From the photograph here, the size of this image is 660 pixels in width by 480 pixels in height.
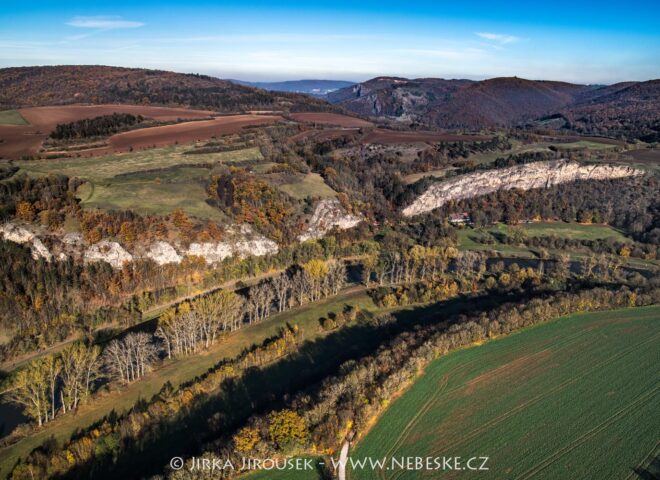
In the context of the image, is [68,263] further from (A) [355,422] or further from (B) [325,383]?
(A) [355,422]

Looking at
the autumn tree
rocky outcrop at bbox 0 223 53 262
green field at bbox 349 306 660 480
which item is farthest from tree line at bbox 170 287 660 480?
rocky outcrop at bbox 0 223 53 262

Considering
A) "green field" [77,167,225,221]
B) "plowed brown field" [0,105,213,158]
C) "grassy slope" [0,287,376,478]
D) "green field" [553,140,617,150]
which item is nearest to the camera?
"grassy slope" [0,287,376,478]

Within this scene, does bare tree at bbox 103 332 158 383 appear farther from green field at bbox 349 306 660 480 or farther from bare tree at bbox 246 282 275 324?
green field at bbox 349 306 660 480

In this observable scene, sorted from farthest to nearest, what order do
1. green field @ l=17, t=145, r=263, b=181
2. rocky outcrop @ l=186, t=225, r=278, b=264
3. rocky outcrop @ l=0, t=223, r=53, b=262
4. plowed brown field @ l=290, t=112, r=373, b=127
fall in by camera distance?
1. plowed brown field @ l=290, t=112, r=373, b=127
2. green field @ l=17, t=145, r=263, b=181
3. rocky outcrop @ l=186, t=225, r=278, b=264
4. rocky outcrop @ l=0, t=223, r=53, b=262

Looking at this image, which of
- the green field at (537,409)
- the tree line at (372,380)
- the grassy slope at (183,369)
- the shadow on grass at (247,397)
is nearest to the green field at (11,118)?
the grassy slope at (183,369)

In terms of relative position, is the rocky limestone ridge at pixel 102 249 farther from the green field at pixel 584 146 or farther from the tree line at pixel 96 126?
the green field at pixel 584 146

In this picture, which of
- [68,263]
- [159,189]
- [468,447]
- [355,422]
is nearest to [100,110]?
[159,189]
